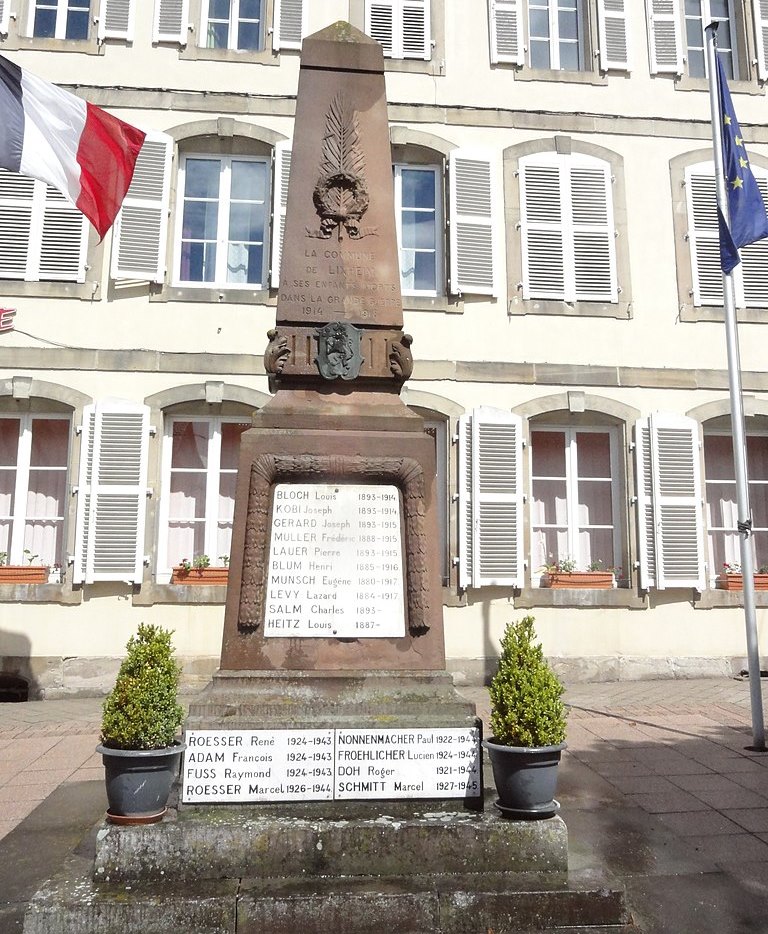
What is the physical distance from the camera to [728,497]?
33.5ft

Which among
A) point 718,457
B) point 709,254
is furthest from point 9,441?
point 709,254

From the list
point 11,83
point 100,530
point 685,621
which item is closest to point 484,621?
point 685,621

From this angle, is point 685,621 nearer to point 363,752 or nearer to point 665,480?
point 665,480

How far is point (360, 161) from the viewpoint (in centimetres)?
457

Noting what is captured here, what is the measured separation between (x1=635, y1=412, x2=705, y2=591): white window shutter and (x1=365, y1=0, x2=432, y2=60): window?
5.61 metres

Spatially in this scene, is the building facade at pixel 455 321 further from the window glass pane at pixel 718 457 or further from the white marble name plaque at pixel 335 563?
the white marble name plaque at pixel 335 563

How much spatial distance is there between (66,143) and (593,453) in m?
6.81

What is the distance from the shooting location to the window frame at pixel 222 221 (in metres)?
9.70

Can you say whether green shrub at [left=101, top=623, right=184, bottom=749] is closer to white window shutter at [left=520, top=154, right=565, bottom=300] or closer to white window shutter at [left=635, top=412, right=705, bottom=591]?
white window shutter at [left=635, top=412, right=705, bottom=591]

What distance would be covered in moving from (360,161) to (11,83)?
9.21 feet

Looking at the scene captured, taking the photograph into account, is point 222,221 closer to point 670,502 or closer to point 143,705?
point 670,502

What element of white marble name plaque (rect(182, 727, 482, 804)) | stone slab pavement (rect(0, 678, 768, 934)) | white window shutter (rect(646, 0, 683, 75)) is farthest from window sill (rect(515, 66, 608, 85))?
Result: white marble name plaque (rect(182, 727, 482, 804))

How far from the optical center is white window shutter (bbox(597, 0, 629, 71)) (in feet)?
34.3

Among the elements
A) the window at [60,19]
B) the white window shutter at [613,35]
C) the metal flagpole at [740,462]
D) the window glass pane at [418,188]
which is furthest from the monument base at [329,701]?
the window at [60,19]
